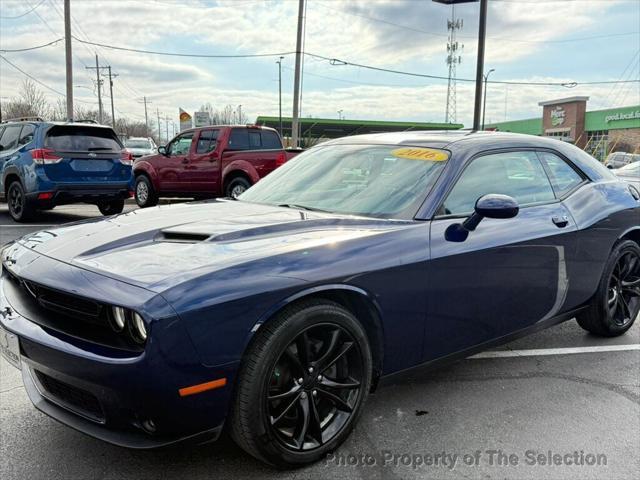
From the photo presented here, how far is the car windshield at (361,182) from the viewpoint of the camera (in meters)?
3.11

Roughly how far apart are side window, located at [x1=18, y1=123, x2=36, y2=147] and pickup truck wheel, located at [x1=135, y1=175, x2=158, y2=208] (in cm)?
343

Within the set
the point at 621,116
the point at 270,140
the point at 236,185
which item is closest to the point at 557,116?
the point at 621,116

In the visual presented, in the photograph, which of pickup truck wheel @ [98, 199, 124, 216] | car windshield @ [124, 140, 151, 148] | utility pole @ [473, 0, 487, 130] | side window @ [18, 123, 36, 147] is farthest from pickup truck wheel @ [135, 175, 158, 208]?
car windshield @ [124, 140, 151, 148]

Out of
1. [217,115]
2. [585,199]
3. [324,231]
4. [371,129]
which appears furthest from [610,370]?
[217,115]

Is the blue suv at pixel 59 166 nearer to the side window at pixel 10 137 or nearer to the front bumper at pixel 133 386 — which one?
the side window at pixel 10 137

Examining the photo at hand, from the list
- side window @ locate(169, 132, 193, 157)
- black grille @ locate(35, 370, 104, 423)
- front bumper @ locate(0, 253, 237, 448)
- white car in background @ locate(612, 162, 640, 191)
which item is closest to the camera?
front bumper @ locate(0, 253, 237, 448)

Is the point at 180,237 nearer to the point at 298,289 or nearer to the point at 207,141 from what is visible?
the point at 298,289

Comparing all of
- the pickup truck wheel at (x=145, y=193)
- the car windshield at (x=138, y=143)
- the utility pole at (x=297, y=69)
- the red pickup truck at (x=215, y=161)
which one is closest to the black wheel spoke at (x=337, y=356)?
the red pickup truck at (x=215, y=161)

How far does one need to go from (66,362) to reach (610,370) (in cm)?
340

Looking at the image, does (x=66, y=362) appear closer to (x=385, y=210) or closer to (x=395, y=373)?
(x=395, y=373)

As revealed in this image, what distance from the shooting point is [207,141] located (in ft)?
40.1

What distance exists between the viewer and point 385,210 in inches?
120

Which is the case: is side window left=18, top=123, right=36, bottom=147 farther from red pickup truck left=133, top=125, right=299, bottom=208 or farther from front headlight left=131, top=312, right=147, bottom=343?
front headlight left=131, top=312, right=147, bottom=343

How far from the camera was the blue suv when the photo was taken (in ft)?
30.8
